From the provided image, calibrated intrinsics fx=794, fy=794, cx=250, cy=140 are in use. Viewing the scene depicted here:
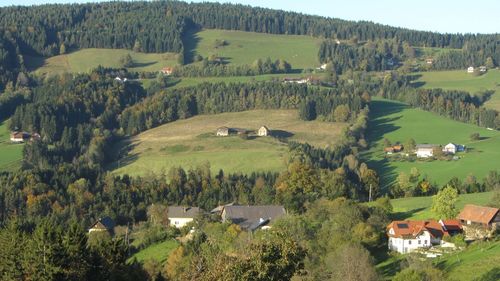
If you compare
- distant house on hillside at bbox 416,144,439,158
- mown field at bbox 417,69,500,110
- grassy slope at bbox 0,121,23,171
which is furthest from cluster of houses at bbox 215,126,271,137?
mown field at bbox 417,69,500,110

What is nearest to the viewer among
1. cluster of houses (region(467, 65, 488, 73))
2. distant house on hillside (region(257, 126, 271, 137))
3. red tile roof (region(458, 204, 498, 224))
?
red tile roof (region(458, 204, 498, 224))

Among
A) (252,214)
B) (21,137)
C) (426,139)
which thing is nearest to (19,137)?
(21,137)

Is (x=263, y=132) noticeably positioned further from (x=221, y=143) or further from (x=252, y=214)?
(x=252, y=214)

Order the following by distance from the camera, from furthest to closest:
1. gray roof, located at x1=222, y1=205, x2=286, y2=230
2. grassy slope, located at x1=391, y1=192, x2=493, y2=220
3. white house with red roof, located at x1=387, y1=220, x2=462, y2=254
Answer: gray roof, located at x1=222, y1=205, x2=286, y2=230, grassy slope, located at x1=391, y1=192, x2=493, y2=220, white house with red roof, located at x1=387, y1=220, x2=462, y2=254

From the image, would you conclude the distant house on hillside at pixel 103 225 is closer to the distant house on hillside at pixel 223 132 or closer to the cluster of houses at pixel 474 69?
the distant house on hillside at pixel 223 132

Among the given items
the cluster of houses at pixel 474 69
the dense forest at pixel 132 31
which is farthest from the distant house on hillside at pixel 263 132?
the cluster of houses at pixel 474 69

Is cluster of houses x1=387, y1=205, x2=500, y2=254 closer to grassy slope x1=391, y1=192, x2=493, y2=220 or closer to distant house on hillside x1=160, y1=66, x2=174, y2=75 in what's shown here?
grassy slope x1=391, y1=192, x2=493, y2=220
